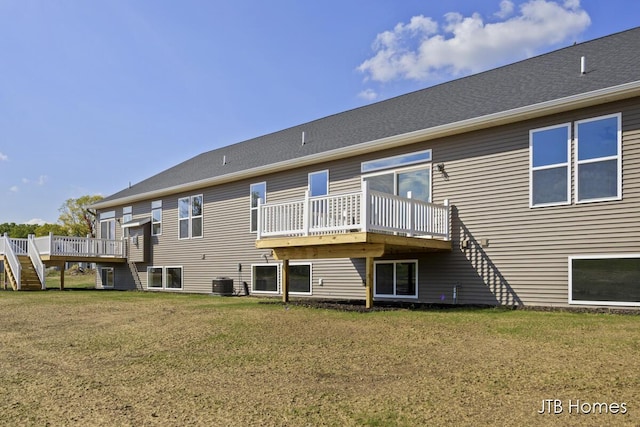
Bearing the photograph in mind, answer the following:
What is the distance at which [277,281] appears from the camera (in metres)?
15.5

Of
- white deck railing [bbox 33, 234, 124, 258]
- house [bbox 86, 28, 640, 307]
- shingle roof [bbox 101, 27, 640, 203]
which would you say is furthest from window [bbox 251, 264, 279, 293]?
white deck railing [bbox 33, 234, 124, 258]

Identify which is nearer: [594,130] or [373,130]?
[594,130]

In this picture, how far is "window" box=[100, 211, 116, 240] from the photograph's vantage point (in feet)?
77.6

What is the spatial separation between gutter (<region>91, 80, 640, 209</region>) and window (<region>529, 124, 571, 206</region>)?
16.5 inches

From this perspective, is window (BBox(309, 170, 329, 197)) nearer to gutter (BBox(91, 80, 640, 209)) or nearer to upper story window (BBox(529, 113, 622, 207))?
gutter (BBox(91, 80, 640, 209))

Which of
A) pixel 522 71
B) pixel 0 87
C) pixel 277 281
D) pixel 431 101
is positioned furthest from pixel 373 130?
pixel 0 87

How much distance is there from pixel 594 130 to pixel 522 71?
3918 millimetres

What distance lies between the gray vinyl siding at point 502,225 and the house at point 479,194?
0.07 feet

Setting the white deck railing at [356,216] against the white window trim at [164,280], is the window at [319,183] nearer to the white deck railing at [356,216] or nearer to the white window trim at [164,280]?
the white deck railing at [356,216]

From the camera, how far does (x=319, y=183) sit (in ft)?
47.0

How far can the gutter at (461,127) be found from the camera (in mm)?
9008

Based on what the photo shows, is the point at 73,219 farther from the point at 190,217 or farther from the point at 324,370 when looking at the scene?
the point at 324,370

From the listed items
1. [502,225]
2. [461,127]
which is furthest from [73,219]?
[502,225]

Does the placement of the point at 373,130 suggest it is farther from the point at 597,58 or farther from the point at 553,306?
the point at 553,306
